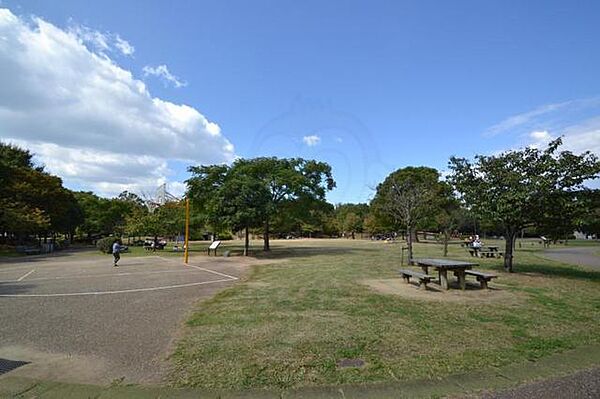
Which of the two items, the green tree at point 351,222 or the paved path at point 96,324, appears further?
the green tree at point 351,222

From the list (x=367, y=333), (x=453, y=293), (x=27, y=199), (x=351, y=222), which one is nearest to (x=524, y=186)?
(x=453, y=293)

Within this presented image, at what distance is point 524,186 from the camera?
11633mm

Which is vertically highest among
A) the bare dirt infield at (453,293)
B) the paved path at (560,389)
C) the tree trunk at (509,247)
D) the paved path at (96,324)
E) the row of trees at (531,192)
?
the row of trees at (531,192)

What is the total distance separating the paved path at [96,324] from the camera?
418cm

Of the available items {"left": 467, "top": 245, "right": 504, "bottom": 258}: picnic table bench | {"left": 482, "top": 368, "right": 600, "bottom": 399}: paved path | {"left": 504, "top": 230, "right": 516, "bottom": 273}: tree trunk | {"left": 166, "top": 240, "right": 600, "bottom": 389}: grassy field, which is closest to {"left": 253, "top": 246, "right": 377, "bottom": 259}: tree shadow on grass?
{"left": 467, "top": 245, "right": 504, "bottom": 258}: picnic table bench

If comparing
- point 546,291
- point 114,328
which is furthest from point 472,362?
point 546,291

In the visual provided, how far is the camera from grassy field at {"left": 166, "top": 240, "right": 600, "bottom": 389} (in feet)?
13.0

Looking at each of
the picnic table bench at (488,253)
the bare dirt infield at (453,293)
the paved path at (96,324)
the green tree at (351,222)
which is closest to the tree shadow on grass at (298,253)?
the picnic table bench at (488,253)

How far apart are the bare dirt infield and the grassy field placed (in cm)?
5

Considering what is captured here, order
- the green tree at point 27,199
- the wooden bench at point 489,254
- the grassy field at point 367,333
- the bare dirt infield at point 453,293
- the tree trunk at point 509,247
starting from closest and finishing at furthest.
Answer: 1. the grassy field at point 367,333
2. the bare dirt infield at point 453,293
3. the tree trunk at point 509,247
4. the wooden bench at point 489,254
5. the green tree at point 27,199

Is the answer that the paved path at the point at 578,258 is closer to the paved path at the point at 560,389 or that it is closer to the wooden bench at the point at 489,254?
the wooden bench at the point at 489,254

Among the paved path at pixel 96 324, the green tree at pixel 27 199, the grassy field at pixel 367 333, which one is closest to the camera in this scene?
the grassy field at pixel 367 333

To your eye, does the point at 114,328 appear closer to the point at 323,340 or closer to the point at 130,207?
the point at 323,340

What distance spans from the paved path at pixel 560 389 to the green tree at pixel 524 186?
893 centimetres
